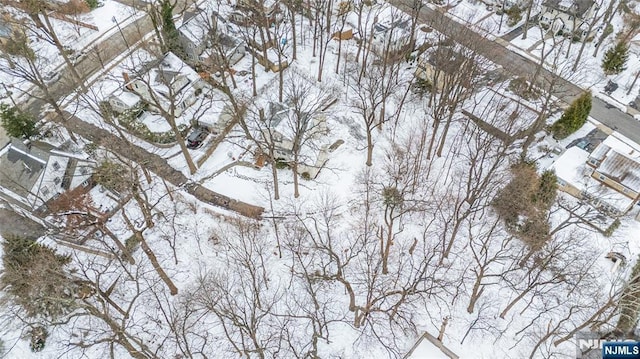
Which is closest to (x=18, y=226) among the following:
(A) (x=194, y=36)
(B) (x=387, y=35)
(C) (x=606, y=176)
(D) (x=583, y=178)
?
(A) (x=194, y=36)

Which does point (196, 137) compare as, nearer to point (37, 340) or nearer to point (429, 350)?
point (37, 340)

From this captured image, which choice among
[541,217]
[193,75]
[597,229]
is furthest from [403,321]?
[193,75]

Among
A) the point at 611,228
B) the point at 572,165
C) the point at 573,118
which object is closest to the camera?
the point at 611,228

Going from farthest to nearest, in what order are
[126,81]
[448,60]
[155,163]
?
[126,81], [155,163], [448,60]

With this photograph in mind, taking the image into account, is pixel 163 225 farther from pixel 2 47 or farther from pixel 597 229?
pixel 597 229

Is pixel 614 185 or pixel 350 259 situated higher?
Result: pixel 614 185

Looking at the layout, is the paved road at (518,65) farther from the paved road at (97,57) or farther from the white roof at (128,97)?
the paved road at (97,57)
